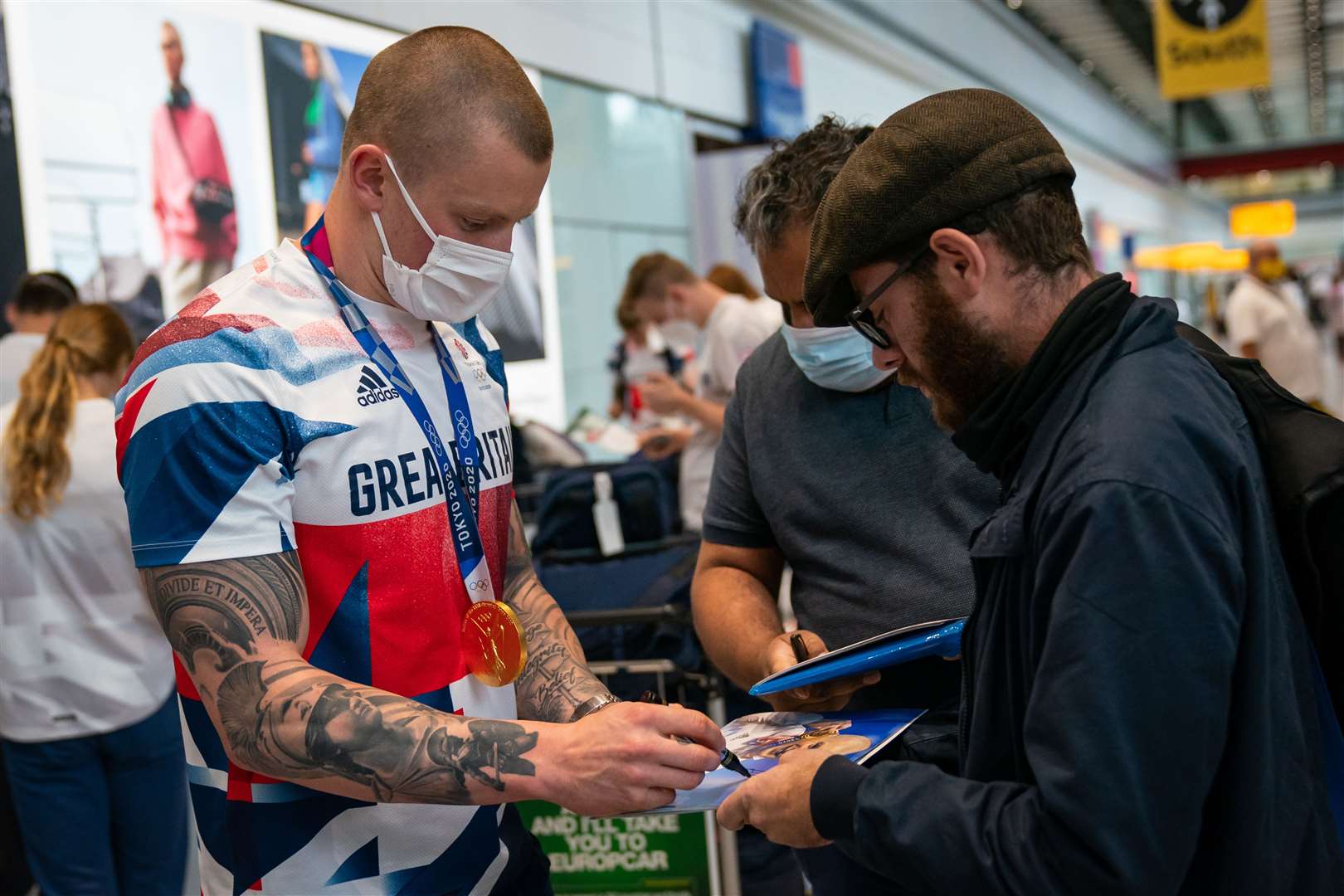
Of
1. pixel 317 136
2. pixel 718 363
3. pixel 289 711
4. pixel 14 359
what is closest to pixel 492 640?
pixel 289 711

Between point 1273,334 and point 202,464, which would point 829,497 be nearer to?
point 202,464

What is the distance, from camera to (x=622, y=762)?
54.7 inches

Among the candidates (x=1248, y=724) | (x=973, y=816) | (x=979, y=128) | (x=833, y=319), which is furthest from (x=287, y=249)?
(x=1248, y=724)

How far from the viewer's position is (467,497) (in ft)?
5.41

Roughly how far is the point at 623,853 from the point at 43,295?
268 cm

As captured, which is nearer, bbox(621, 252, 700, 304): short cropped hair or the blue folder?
the blue folder

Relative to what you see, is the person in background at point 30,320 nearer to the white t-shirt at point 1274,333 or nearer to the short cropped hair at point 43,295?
the short cropped hair at point 43,295

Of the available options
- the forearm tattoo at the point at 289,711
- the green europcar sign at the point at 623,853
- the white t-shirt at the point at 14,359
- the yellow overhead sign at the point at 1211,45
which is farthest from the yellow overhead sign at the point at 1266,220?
the forearm tattoo at the point at 289,711

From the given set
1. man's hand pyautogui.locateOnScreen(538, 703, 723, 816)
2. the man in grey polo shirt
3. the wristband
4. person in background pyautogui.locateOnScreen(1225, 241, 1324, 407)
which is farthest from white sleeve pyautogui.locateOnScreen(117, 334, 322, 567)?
person in background pyautogui.locateOnScreen(1225, 241, 1324, 407)

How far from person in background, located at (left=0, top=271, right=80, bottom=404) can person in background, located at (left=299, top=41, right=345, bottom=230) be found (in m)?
1.87

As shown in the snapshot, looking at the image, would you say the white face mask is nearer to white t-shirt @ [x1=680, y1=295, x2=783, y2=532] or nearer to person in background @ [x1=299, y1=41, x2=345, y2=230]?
white t-shirt @ [x1=680, y1=295, x2=783, y2=532]

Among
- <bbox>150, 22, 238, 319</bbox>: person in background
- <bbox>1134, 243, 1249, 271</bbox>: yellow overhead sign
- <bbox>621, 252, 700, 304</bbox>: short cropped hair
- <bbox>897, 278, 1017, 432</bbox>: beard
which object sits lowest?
<bbox>897, 278, 1017, 432</bbox>: beard

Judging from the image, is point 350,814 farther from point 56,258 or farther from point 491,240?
point 56,258

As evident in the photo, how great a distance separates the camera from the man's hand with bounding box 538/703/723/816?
1391 millimetres
